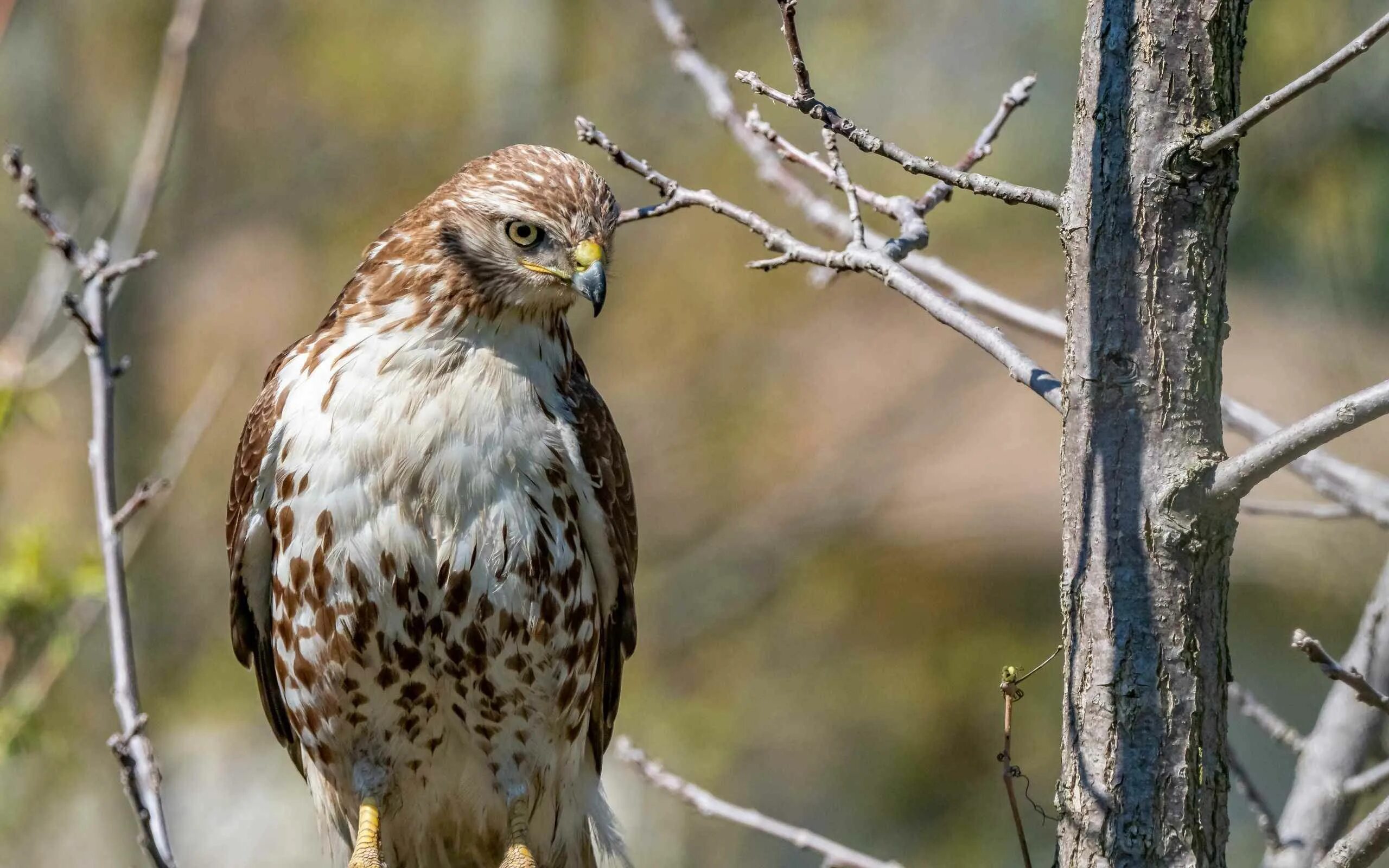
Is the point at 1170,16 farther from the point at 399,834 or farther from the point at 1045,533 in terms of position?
the point at 1045,533

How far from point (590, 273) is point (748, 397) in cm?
861

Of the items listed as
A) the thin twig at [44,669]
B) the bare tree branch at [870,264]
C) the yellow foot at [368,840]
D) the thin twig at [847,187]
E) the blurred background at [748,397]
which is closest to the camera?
the bare tree branch at [870,264]

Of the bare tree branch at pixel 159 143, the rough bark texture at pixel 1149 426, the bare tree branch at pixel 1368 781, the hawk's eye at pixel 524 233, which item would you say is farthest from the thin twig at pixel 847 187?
the bare tree branch at pixel 159 143

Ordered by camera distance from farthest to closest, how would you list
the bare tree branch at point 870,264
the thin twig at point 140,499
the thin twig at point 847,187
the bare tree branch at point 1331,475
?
the bare tree branch at point 1331,475 → the thin twig at point 140,499 → the thin twig at point 847,187 → the bare tree branch at point 870,264

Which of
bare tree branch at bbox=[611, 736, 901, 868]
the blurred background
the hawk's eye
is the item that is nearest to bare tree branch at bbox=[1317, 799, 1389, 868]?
bare tree branch at bbox=[611, 736, 901, 868]

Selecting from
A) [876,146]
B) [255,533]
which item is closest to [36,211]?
[255,533]

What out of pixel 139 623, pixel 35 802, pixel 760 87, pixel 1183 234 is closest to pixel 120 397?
pixel 139 623

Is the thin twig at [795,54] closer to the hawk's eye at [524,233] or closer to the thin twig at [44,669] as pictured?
the hawk's eye at [524,233]

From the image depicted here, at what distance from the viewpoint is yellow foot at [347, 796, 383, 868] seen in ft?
11.5

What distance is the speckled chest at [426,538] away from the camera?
322 centimetres

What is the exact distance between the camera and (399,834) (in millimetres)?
3654

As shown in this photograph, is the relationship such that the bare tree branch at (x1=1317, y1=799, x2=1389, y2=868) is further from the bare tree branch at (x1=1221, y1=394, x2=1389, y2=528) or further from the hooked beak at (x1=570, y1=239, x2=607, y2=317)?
the hooked beak at (x1=570, y1=239, x2=607, y2=317)

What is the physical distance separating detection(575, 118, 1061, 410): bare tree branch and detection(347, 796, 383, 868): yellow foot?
5.56 feet

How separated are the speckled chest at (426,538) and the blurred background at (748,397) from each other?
66.1 inches
